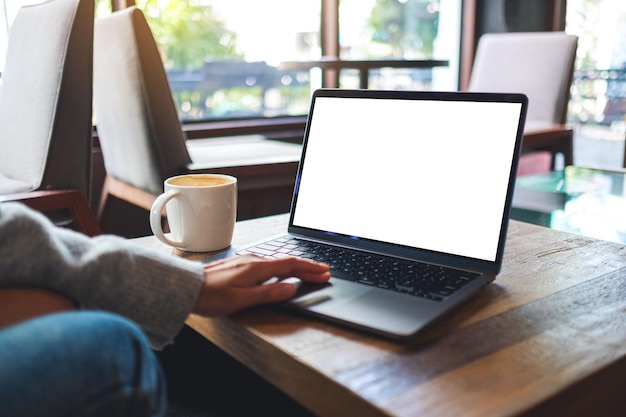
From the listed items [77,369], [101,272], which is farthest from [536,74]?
[77,369]

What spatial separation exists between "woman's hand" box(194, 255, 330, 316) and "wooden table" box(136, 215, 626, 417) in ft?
0.05

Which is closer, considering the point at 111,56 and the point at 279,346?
the point at 279,346

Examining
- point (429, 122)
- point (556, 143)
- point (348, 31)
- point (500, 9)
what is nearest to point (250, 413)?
point (429, 122)

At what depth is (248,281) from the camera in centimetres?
57

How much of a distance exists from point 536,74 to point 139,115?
5.32 ft

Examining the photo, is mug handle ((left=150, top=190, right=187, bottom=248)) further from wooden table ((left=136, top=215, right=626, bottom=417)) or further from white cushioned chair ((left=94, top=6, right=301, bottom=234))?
white cushioned chair ((left=94, top=6, right=301, bottom=234))

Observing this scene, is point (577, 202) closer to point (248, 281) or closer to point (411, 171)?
point (411, 171)

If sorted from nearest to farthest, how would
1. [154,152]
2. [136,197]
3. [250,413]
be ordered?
[250,413]
[154,152]
[136,197]

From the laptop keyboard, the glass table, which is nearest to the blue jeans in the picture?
the laptop keyboard

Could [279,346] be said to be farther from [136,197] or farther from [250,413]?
[136,197]

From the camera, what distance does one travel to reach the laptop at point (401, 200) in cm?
59

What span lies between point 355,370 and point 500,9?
314 centimetres

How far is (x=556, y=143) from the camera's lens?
7.02ft

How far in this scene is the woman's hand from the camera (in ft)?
1.80
